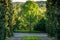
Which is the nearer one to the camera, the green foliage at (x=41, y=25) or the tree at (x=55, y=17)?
the tree at (x=55, y=17)

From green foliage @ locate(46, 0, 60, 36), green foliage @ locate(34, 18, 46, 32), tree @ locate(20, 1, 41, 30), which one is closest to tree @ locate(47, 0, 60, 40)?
green foliage @ locate(46, 0, 60, 36)

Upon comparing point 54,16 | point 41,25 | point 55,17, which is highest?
point 55,17

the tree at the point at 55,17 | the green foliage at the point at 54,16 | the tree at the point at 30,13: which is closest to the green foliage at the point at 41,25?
the tree at the point at 30,13

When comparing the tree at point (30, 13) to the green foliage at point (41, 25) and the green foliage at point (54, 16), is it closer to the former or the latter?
the green foliage at point (41, 25)

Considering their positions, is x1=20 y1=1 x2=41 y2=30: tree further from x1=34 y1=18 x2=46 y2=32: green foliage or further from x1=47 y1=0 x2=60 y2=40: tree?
x1=47 y1=0 x2=60 y2=40: tree

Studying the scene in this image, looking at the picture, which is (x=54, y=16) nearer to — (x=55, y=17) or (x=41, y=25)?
(x=55, y=17)

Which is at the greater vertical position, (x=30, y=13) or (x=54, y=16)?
(x=54, y=16)

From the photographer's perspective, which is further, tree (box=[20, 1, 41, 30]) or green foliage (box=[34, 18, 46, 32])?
tree (box=[20, 1, 41, 30])

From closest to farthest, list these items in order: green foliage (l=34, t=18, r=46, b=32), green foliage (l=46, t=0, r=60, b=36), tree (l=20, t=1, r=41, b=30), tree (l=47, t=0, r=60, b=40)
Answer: tree (l=47, t=0, r=60, b=40) < green foliage (l=46, t=0, r=60, b=36) < green foliage (l=34, t=18, r=46, b=32) < tree (l=20, t=1, r=41, b=30)

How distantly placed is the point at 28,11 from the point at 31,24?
1.92 meters

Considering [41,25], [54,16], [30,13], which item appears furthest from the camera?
[30,13]

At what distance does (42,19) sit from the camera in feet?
113

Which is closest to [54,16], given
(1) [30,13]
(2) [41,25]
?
(2) [41,25]

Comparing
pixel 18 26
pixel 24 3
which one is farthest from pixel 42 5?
pixel 18 26
